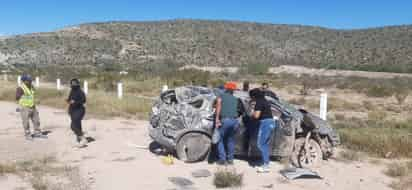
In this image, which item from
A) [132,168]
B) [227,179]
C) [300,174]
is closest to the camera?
[227,179]

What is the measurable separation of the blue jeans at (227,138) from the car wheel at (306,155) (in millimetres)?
1235

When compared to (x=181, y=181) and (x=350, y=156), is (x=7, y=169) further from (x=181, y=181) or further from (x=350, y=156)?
(x=350, y=156)

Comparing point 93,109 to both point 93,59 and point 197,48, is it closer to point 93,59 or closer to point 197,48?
point 93,59

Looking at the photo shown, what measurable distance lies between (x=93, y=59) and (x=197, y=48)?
18.4m

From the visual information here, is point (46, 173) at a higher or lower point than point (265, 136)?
lower

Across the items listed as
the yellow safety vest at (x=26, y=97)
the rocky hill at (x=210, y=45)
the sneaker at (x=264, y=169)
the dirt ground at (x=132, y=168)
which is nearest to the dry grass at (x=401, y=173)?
the dirt ground at (x=132, y=168)

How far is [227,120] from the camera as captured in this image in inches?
346

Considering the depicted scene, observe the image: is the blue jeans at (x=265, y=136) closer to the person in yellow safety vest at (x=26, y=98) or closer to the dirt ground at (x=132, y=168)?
the dirt ground at (x=132, y=168)

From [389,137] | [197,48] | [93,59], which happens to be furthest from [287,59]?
[389,137]

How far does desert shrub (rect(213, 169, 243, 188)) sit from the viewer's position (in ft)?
25.7

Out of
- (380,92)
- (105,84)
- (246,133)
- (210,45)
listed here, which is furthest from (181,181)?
(210,45)

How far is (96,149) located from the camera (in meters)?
10.9

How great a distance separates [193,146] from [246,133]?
106 centimetres

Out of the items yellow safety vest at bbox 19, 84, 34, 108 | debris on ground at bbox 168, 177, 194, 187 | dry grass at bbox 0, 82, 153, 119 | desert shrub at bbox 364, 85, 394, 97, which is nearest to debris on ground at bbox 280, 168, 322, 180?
debris on ground at bbox 168, 177, 194, 187
